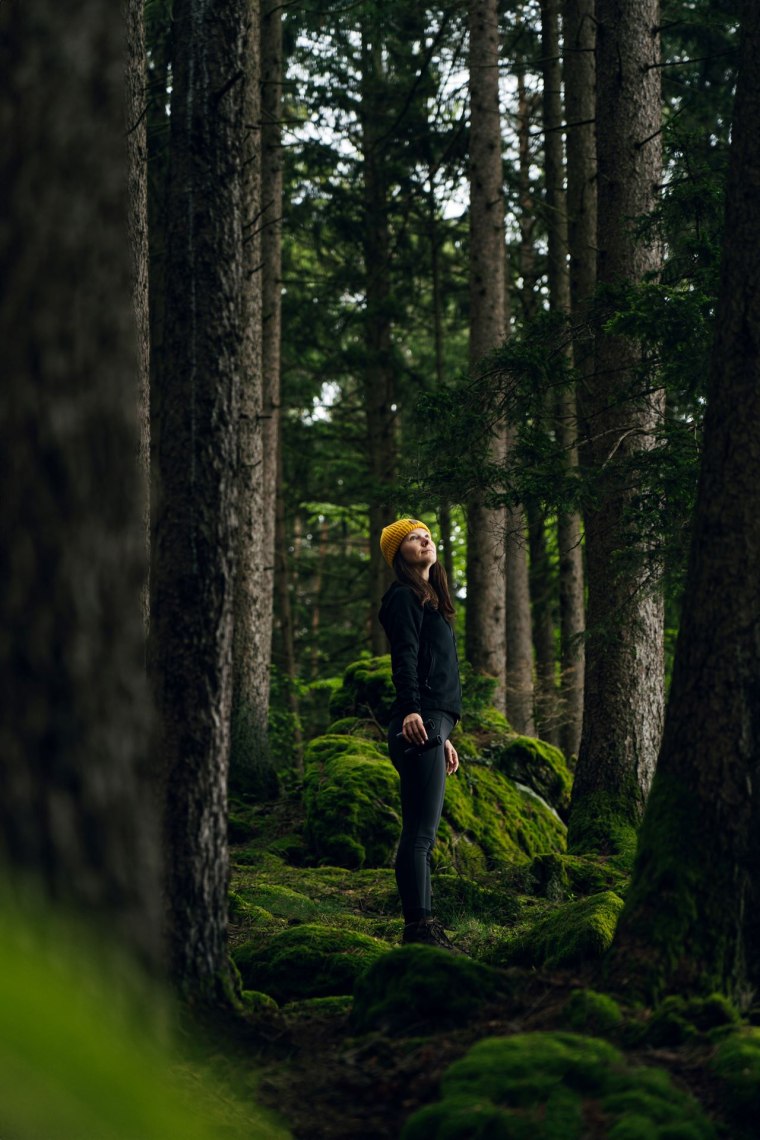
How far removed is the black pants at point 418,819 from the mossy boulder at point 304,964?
14.7 inches

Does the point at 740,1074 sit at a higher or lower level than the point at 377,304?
lower

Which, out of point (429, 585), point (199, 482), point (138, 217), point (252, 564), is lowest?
point (429, 585)

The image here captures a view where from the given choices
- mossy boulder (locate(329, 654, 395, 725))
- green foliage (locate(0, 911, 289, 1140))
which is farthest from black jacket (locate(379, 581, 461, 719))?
mossy boulder (locate(329, 654, 395, 725))

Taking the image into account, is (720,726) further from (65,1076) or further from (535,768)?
(535,768)

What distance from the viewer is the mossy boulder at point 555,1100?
2.98 m

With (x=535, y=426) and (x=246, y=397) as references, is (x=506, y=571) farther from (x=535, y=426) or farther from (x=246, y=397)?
(x=535, y=426)

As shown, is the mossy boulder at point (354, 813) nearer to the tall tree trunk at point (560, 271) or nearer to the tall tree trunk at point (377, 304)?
the tall tree trunk at point (560, 271)

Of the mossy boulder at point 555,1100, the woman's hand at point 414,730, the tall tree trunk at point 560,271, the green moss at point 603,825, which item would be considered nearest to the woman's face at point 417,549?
the woman's hand at point 414,730

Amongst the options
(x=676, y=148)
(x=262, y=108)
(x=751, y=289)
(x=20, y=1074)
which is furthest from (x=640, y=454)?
(x=262, y=108)

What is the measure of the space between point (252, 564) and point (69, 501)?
10.3 meters

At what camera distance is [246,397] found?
1270cm

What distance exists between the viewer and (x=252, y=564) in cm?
1319

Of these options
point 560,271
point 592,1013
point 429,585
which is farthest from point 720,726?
point 560,271

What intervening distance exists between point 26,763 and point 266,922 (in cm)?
453
